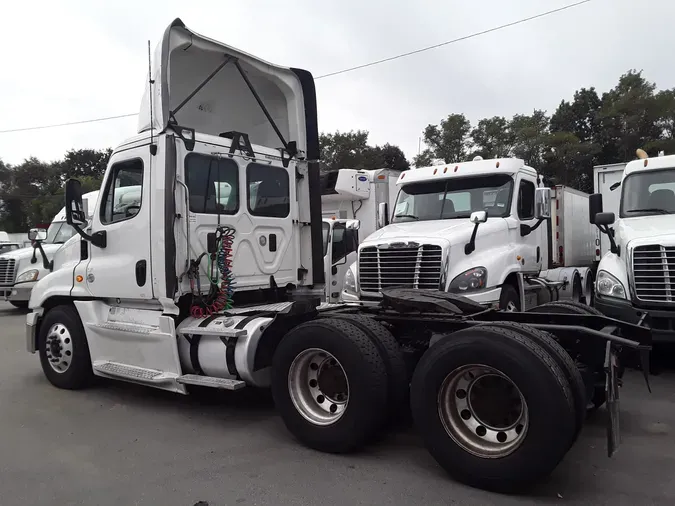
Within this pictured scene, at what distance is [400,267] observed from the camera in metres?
6.80

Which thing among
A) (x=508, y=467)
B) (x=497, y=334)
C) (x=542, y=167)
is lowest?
(x=508, y=467)

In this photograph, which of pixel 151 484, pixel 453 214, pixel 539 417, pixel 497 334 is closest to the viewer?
pixel 539 417

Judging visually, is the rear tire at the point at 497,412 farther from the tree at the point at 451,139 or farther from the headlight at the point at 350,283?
the tree at the point at 451,139

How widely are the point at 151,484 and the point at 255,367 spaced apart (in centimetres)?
131

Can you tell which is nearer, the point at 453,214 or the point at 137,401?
the point at 137,401

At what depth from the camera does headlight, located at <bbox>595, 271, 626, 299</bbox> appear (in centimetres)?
662

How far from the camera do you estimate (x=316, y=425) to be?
429 cm

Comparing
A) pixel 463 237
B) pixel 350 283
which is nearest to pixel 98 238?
pixel 350 283

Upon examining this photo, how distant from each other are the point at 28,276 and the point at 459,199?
11158 mm

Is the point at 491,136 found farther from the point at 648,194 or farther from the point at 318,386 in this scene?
the point at 318,386

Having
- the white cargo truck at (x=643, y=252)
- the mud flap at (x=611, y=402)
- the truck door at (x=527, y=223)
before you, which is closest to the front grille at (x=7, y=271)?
the truck door at (x=527, y=223)

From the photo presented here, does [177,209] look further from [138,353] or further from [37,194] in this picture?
[37,194]

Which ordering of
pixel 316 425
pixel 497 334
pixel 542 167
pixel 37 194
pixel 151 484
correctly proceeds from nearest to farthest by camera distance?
pixel 497 334
pixel 151 484
pixel 316 425
pixel 542 167
pixel 37 194

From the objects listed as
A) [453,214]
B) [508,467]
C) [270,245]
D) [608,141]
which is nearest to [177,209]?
[270,245]
